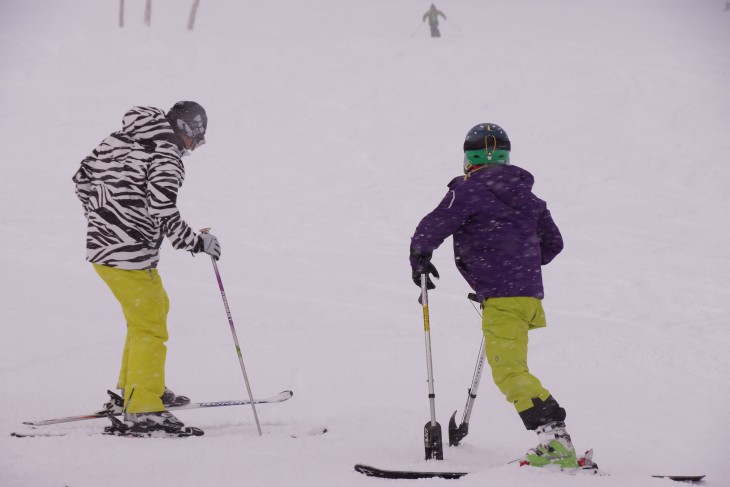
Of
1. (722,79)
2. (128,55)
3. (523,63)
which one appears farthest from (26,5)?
(722,79)

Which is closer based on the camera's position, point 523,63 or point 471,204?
point 471,204

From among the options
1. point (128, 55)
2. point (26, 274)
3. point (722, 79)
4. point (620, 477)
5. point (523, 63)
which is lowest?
point (620, 477)

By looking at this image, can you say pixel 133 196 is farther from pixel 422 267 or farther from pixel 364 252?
pixel 364 252

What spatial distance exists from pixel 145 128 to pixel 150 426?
73.0 inches

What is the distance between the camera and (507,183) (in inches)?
132

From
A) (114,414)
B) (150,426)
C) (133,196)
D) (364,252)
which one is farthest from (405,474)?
(364,252)

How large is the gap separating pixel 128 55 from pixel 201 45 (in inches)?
124

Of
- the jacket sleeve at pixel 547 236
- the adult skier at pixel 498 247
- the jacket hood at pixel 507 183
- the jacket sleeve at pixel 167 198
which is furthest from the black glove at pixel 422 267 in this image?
the jacket sleeve at pixel 167 198

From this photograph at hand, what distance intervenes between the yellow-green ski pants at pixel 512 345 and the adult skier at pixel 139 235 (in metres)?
1.84

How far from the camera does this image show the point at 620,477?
9.80 ft

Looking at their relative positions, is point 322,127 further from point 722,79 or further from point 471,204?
point 471,204

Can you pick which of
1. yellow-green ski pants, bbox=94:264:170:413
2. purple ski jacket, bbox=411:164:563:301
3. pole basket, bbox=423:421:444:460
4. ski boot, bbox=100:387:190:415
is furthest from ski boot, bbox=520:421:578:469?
ski boot, bbox=100:387:190:415

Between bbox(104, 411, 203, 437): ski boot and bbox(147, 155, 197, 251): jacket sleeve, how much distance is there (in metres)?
1.07

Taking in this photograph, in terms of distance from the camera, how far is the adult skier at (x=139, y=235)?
3.87 meters
